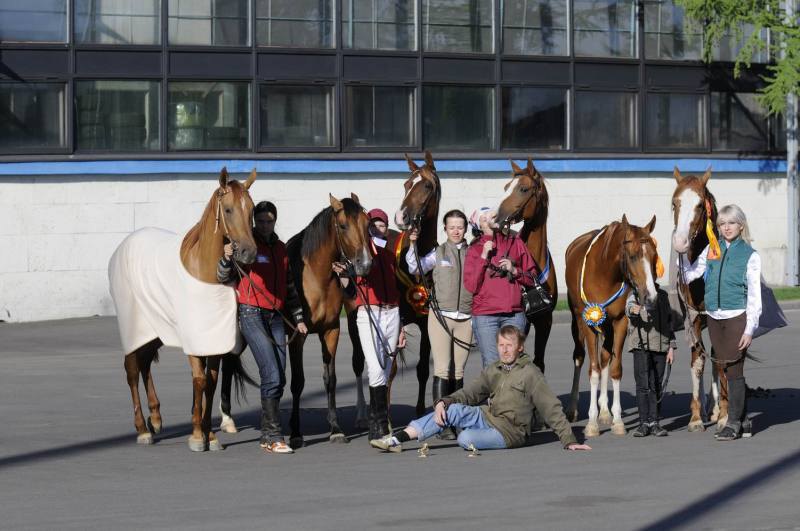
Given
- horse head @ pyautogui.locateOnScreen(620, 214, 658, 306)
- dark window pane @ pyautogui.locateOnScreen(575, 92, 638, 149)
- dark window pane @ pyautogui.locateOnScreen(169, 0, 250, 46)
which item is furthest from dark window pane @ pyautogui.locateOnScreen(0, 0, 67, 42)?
horse head @ pyautogui.locateOnScreen(620, 214, 658, 306)

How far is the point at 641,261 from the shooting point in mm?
12164

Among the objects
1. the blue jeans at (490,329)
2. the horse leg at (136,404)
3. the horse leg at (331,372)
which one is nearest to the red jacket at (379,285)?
the horse leg at (331,372)

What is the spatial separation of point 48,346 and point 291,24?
9.00 meters

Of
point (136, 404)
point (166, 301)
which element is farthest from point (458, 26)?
point (166, 301)

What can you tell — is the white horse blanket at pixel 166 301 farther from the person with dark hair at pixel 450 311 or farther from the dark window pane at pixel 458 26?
→ the dark window pane at pixel 458 26

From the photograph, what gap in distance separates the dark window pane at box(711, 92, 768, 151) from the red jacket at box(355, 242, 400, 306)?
20.8 meters

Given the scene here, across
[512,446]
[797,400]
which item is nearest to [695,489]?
[512,446]

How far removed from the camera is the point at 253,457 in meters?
11.6

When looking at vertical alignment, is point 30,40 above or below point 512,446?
above

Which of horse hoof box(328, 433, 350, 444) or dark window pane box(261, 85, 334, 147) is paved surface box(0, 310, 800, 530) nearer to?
horse hoof box(328, 433, 350, 444)

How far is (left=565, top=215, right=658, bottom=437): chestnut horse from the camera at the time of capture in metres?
12.2

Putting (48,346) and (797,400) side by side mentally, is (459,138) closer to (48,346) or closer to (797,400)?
(48,346)

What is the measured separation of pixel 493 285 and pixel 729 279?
198 cm

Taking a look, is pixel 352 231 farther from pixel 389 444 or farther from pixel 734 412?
pixel 734 412
